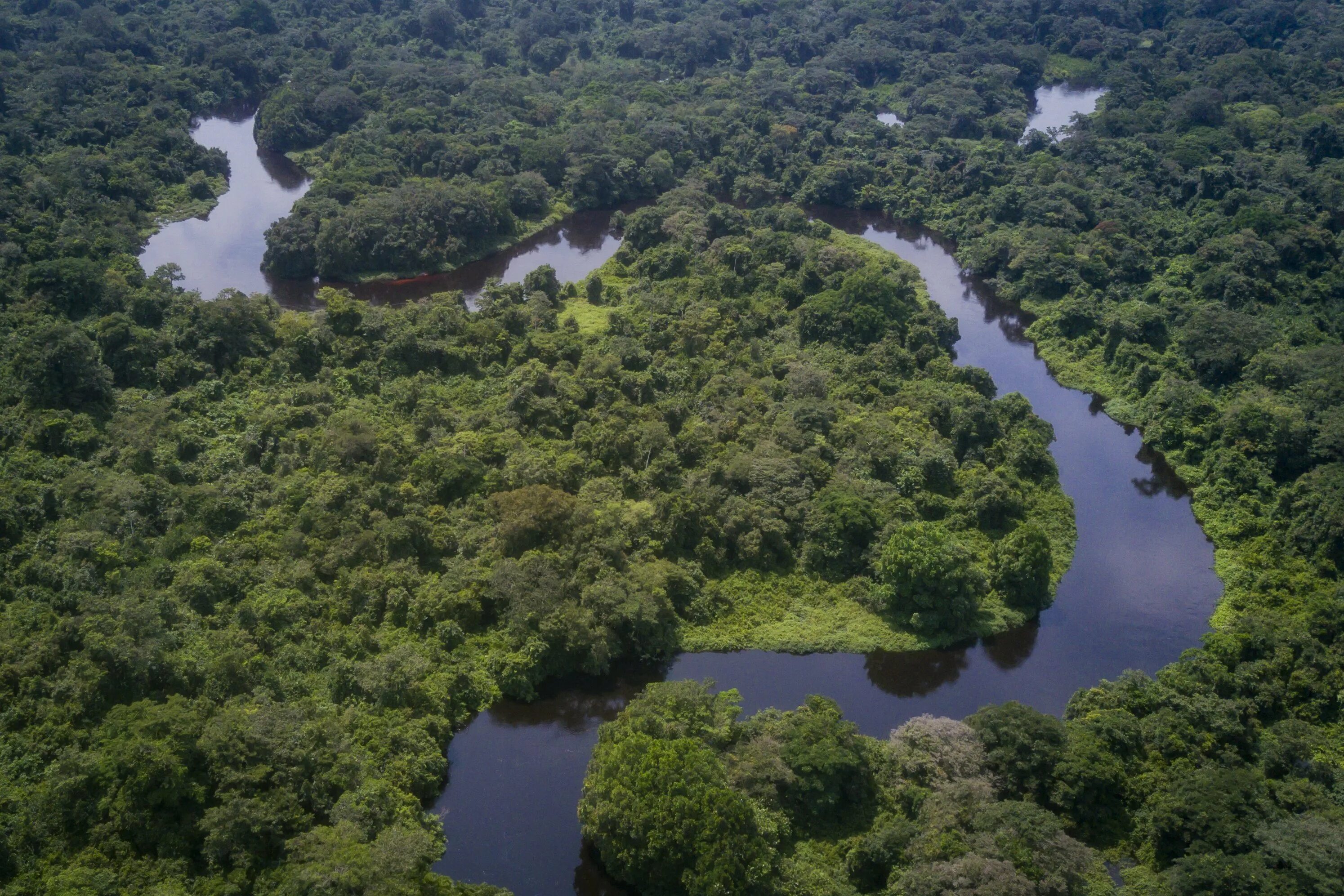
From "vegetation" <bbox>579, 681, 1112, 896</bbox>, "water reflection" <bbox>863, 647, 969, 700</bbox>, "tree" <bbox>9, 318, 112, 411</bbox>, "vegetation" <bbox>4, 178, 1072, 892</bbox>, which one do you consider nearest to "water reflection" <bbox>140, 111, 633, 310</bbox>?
"vegetation" <bbox>4, 178, 1072, 892</bbox>

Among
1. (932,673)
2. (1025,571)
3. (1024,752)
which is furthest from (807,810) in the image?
(1025,571)

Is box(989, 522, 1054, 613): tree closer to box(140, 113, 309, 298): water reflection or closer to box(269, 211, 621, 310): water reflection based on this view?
box(269, 211, 621, 310): water reflection

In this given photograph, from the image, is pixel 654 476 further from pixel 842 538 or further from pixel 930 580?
pixel 930 580

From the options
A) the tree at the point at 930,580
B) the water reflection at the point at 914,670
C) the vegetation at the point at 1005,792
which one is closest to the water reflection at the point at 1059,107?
the tree at the point at 930,580

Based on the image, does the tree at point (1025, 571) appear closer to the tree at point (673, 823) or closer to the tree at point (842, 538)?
the tree at point (842, 538)

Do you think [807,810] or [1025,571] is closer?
[807,810]

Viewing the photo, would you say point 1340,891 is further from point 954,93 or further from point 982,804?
point 954,93
